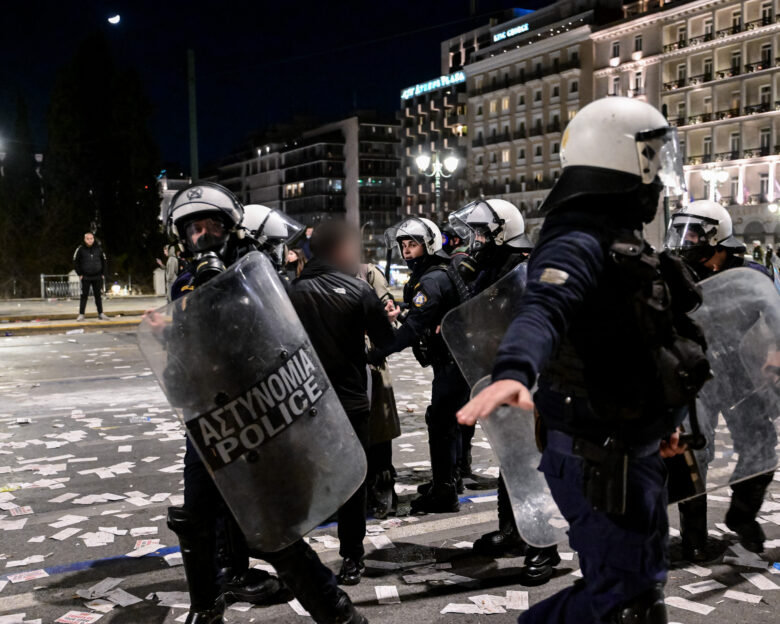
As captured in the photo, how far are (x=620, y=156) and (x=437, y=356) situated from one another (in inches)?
118

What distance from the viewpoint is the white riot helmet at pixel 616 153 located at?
234 centimetres

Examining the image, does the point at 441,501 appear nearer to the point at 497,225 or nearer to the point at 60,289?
the point at 497,225

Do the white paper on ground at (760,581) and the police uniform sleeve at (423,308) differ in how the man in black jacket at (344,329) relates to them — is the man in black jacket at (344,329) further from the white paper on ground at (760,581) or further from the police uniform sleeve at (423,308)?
the white paper on ground at (760,581)

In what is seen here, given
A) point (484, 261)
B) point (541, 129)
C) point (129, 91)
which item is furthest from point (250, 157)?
point (484, 261)

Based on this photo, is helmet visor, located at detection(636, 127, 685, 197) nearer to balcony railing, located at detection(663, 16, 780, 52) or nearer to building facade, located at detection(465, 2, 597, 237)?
balcony railing, located at detection(663, 16, 780, 52)

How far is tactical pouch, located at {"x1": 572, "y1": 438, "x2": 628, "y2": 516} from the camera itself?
2.21 m

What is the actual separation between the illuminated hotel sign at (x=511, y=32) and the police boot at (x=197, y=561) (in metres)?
79.2

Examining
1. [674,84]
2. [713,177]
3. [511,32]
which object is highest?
[511,32]

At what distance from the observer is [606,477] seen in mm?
2232

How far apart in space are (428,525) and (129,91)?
31827 millimetres

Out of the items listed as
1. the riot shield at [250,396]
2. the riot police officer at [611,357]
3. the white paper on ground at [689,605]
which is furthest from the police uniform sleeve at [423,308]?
the riot police officer at [611,357]

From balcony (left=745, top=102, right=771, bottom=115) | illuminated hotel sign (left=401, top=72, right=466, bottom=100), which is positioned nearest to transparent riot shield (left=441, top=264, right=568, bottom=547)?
balcony (left=745, top=102, right=771, bottom=115)

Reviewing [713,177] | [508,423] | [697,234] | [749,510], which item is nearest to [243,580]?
[508,423]

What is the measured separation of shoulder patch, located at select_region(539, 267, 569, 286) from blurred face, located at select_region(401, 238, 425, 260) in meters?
3.31
